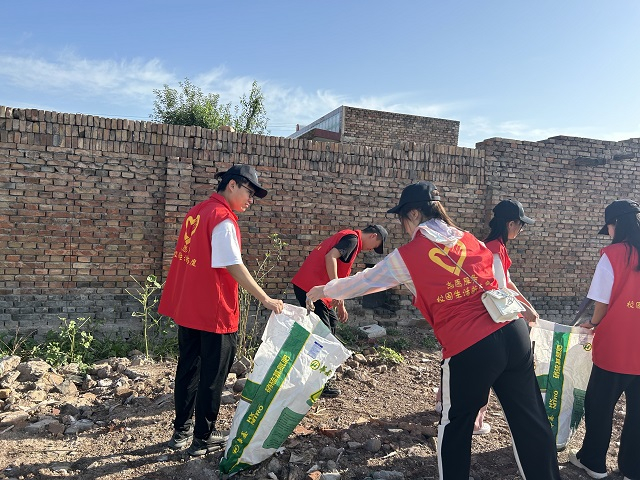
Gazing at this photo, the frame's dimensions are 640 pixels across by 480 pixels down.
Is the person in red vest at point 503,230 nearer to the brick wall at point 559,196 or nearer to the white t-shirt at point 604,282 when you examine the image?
the white t-shirt at point 604,282

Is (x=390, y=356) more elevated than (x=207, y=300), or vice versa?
(x=207, y=300)

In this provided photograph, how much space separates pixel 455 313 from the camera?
2.29m

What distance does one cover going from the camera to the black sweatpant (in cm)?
224

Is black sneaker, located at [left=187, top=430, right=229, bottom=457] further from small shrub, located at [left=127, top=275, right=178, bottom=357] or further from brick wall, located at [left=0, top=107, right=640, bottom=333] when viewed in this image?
brick wall, located at [left=0, top=107, right=640, bottom=333]

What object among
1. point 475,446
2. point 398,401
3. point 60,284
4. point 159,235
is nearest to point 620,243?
point 475,446

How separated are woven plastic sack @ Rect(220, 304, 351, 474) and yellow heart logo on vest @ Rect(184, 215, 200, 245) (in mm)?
779

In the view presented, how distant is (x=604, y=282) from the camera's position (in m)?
3.01

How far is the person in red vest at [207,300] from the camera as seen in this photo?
9.16ft

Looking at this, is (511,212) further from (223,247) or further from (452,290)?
(223,247)

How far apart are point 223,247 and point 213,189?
3.04 meters

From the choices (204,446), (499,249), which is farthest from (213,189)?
(499,249)

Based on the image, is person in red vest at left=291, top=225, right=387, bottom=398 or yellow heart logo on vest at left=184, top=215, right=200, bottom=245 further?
person in red vest at left=291, top=225, right=387, bottom=398

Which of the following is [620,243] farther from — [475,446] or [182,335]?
[182,335]

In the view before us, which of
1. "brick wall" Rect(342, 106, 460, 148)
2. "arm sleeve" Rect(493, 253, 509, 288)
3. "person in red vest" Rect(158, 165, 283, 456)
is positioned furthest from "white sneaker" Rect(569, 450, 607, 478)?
"brick wall" Rect(342, 106, 460, 148)
